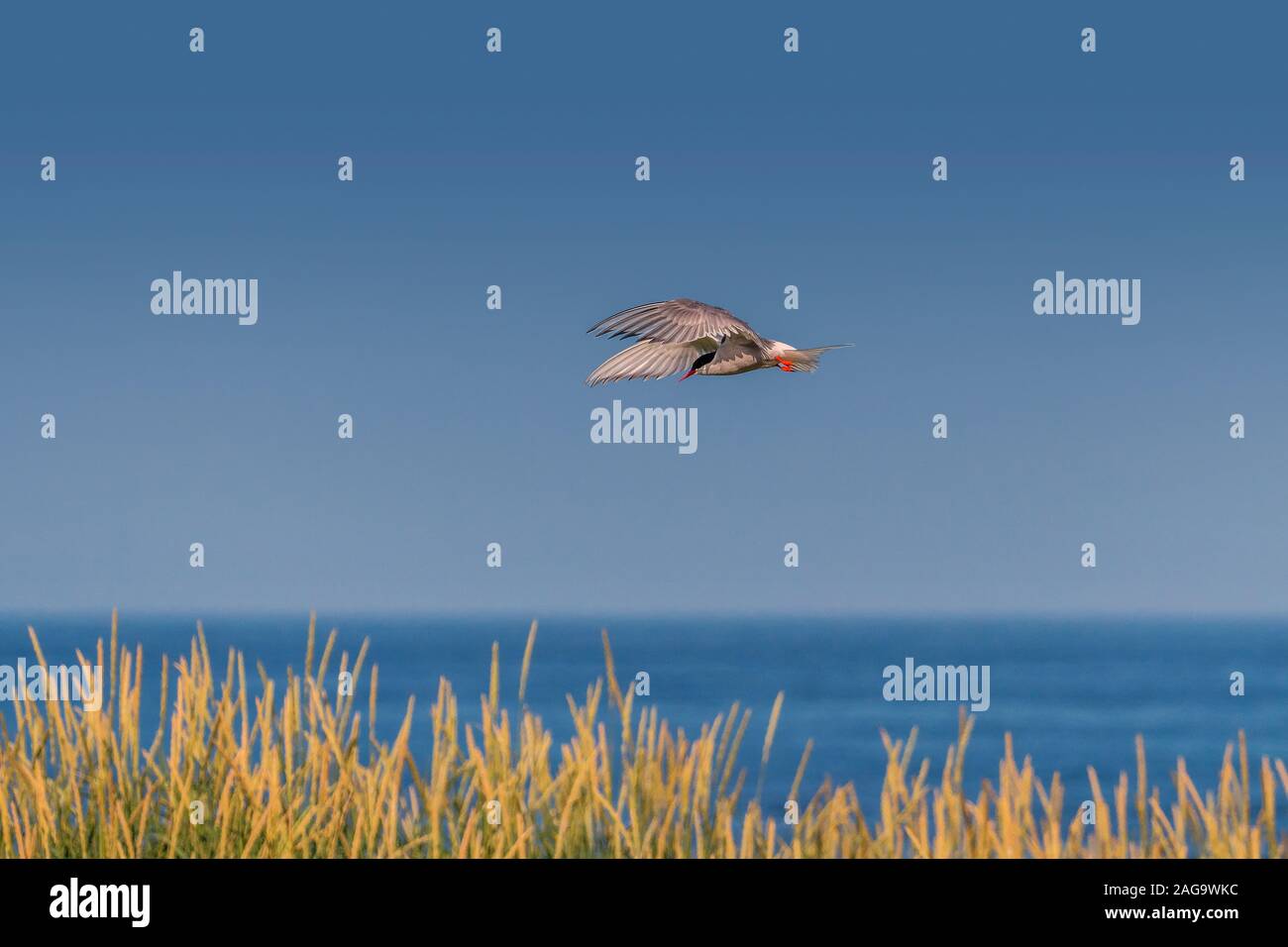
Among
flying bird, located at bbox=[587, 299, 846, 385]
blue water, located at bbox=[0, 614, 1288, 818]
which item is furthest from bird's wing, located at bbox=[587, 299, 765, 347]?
Result: blue water, located at bbox=[0, 614, 1288, 818]

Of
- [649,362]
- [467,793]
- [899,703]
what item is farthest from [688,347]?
[899,703]

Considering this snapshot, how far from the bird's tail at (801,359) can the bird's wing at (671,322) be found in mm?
493

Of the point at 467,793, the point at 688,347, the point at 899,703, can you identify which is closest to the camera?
the point at 467,793

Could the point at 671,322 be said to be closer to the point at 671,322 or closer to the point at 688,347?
the point at 671,322

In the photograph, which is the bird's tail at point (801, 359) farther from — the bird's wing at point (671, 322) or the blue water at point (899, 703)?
the blue water at point (899, 703)

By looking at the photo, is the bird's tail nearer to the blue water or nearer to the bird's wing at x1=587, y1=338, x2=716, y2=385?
the bird's wing at x1=587, y1=338, x2=716, y2=385

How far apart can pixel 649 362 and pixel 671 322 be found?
0.42 meters

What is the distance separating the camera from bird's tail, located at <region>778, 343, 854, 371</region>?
520cm

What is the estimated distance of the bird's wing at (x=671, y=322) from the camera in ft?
15.3

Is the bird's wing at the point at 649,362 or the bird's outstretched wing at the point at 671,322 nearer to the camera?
the bird's outstretched wing at the point at 671,322

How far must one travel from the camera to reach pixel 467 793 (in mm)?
4703

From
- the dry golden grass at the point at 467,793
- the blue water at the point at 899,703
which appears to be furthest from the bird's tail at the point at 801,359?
the blue water at the point at 899,703
